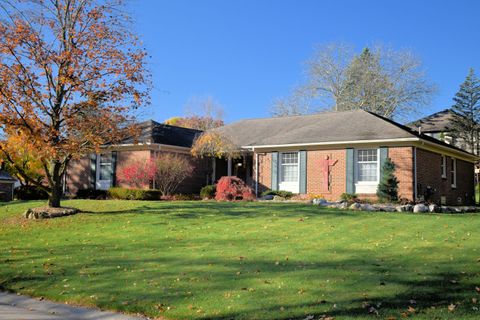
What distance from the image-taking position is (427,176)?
22.1m

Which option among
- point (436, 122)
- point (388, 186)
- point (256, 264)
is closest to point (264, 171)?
point (388, 186)

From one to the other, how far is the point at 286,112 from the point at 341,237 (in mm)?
41190

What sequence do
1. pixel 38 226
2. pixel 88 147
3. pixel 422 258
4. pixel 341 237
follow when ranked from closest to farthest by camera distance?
pixel 422 258, pixel 341 237, pixel 38 226, pixel 88 147

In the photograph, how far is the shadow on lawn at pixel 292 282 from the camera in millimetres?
6484

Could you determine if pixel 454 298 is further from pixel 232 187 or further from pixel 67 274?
pixel 232 187

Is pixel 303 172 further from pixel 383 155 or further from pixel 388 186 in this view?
pixel 388 186

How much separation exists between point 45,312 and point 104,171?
21229 millimetres

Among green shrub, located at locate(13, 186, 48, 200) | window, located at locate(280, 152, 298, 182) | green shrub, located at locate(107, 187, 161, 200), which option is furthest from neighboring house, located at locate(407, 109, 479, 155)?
green shrub, located at locate(13, 186, 48, 200)

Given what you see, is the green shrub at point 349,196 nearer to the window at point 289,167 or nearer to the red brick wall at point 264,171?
the window at point 289,167

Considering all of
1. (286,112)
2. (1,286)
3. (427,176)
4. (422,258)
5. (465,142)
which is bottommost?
(1,286)

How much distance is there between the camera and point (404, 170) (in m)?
21.0

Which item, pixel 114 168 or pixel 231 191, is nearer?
pixel 231 191

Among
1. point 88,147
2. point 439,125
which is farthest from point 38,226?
point 439,125

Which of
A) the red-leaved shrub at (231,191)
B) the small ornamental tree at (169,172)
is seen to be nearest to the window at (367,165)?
the red-leaved shrub at (231,191)
